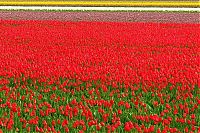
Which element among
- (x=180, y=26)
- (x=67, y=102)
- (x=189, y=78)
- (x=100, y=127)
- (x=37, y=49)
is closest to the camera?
(x=100, y=127)

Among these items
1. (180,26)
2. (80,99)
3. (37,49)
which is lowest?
(180,26)

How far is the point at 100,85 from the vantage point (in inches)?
378

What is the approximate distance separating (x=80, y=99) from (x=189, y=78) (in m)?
2.50

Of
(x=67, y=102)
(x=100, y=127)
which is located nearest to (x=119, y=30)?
(x=67, y=102)

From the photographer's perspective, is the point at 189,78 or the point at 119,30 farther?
the point at 119,30

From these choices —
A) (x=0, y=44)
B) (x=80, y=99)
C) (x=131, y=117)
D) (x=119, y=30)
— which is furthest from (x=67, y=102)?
(x=119, y=30)

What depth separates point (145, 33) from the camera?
2088cm

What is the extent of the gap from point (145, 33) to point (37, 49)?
689cm

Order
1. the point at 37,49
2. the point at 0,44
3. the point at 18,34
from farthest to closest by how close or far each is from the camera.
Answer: the point at 18,34 → the point at 0,44 → the point at 37,49

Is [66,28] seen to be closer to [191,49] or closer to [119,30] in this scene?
[119,30]

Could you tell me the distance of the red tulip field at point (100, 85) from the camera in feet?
23.0

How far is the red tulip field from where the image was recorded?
701cm

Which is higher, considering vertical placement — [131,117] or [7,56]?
[131,117]

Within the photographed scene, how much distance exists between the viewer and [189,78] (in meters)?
9.77
